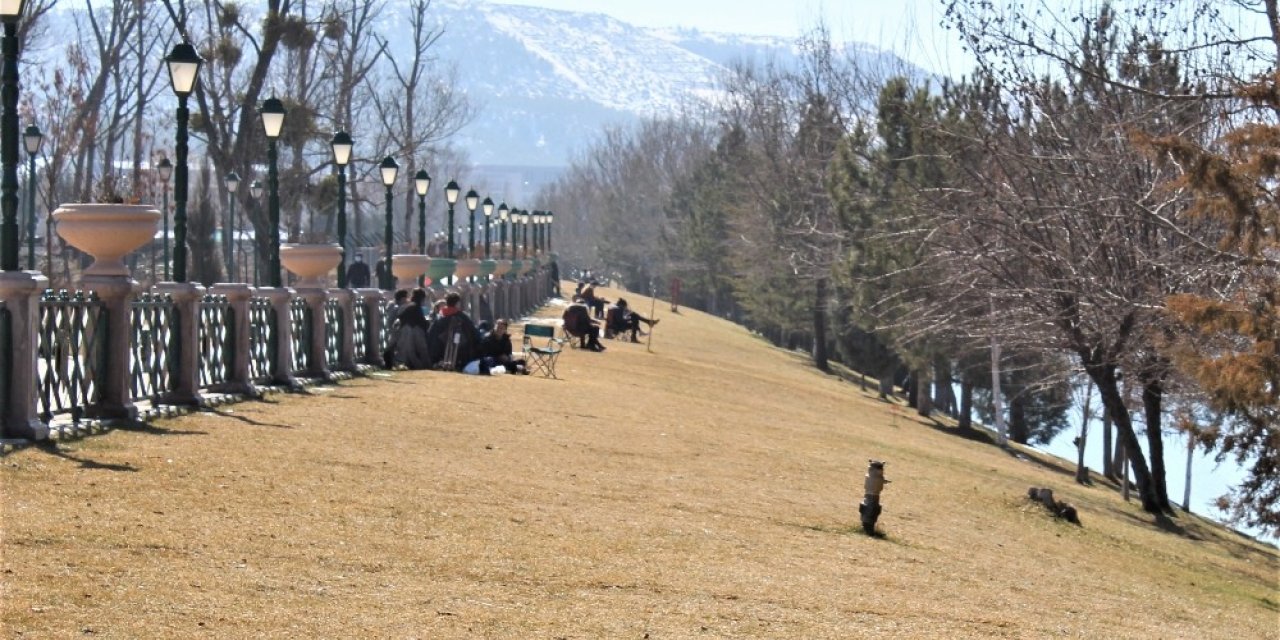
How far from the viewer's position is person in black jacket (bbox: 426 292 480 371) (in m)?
28.1

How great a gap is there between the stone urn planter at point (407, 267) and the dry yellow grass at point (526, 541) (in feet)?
29.8

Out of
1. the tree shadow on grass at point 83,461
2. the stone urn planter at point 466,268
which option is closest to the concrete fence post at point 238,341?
the tree shadow on grass at point 83,461

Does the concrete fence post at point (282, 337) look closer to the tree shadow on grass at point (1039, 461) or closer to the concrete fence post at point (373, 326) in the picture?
the concrete fence post at point (373, 326)

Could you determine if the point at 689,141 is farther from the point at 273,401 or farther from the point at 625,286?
the point at 273,401

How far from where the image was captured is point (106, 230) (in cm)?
1532

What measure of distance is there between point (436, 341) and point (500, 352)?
5.14 feet

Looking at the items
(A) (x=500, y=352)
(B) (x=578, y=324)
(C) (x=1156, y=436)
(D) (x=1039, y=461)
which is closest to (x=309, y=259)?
(A) (x=500, y=352)

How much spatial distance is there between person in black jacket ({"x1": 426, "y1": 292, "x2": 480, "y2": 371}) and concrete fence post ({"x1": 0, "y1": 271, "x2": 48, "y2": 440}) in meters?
14.7

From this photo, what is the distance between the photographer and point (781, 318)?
6675 cm

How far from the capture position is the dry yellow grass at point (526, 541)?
9461 millimetres

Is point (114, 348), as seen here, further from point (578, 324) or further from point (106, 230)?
point (578, 324)

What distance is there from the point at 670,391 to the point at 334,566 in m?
22.4

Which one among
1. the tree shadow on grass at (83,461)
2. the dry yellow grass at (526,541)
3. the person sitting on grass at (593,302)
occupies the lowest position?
the dry yellow grass at (526,541)

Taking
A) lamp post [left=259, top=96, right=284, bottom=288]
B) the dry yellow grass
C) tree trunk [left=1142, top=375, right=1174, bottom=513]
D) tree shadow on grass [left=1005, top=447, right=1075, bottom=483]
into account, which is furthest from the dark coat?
tree shadow on grass [left=1005, top=447, right=1075, bottom=483]
